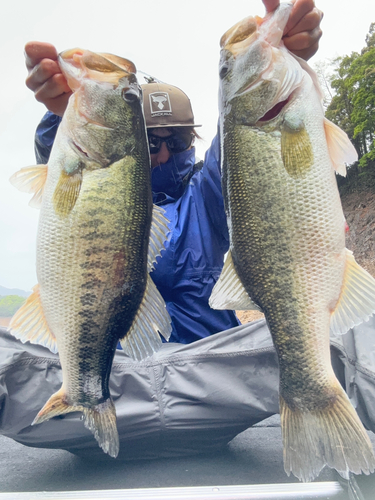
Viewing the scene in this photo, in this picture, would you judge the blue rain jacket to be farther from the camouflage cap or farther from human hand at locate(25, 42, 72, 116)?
human hand at locate(25, 42, 72, 116)

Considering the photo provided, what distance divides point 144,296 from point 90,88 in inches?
33.6

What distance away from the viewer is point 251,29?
1.45m

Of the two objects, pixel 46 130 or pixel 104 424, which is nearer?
pixel 104 424

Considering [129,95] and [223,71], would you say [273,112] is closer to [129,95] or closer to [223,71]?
[223,71]

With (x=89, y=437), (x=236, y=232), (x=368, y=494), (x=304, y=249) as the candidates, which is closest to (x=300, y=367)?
(x=304, y=249)

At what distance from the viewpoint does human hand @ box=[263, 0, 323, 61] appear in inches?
54.1

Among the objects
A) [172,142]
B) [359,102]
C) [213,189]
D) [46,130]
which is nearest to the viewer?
[46,130]

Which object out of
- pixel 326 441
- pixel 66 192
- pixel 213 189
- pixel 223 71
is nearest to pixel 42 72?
pixel 66 192

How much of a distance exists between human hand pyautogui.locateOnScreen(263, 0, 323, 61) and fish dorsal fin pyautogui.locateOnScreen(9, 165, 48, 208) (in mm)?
1069

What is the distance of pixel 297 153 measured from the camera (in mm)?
1353

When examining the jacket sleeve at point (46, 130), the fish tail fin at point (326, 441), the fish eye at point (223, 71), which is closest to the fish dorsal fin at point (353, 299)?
the fish tail fin at point (326, 441)

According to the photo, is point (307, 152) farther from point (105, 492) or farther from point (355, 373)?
point (105, 492)

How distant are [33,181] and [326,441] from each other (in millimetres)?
1447

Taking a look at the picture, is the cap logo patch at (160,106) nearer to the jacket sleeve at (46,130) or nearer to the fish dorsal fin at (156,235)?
the jacket sleeve at (46,130)
